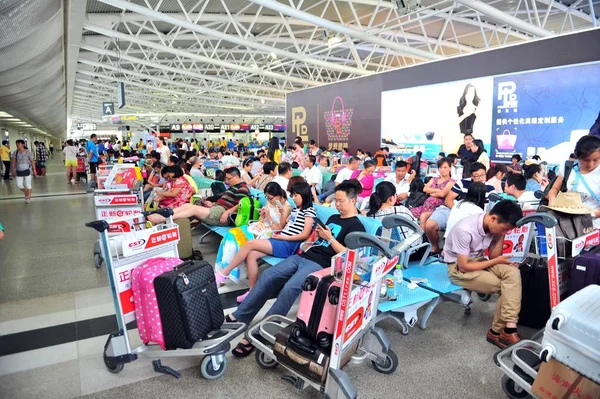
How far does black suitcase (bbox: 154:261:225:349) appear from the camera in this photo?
101 inches

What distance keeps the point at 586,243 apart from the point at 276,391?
7.80 feet

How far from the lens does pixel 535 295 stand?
10.9ft

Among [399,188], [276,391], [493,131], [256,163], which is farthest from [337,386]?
[493,131]

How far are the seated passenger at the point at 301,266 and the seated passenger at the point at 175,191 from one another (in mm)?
2966

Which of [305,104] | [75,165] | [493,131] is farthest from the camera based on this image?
[305,104]

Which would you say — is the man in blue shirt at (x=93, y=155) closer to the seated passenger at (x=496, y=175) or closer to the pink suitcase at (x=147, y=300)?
the seated passenger at (x=496, y=175)

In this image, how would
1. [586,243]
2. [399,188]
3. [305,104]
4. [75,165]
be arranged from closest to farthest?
[586,243], [399,188], [75,165], [305,104]

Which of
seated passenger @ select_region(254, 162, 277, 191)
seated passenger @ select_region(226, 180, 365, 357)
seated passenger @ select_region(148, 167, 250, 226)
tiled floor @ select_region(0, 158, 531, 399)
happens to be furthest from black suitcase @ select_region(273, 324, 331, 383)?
seated passenger @ select_region(254, 162, 277, 191)

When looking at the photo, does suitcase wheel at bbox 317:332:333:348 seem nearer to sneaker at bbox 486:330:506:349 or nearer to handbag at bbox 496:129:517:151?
sneaker at bbox 486:330:506:349

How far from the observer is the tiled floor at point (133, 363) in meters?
2.59

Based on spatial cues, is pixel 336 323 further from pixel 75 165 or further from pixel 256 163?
pixel 75 165

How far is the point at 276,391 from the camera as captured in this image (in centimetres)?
257

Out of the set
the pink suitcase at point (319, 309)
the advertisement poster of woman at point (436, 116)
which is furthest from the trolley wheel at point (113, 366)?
the advertisement poster of woman at point (436, 116)

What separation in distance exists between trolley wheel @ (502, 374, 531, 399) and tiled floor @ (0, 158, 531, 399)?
65 millimetres
